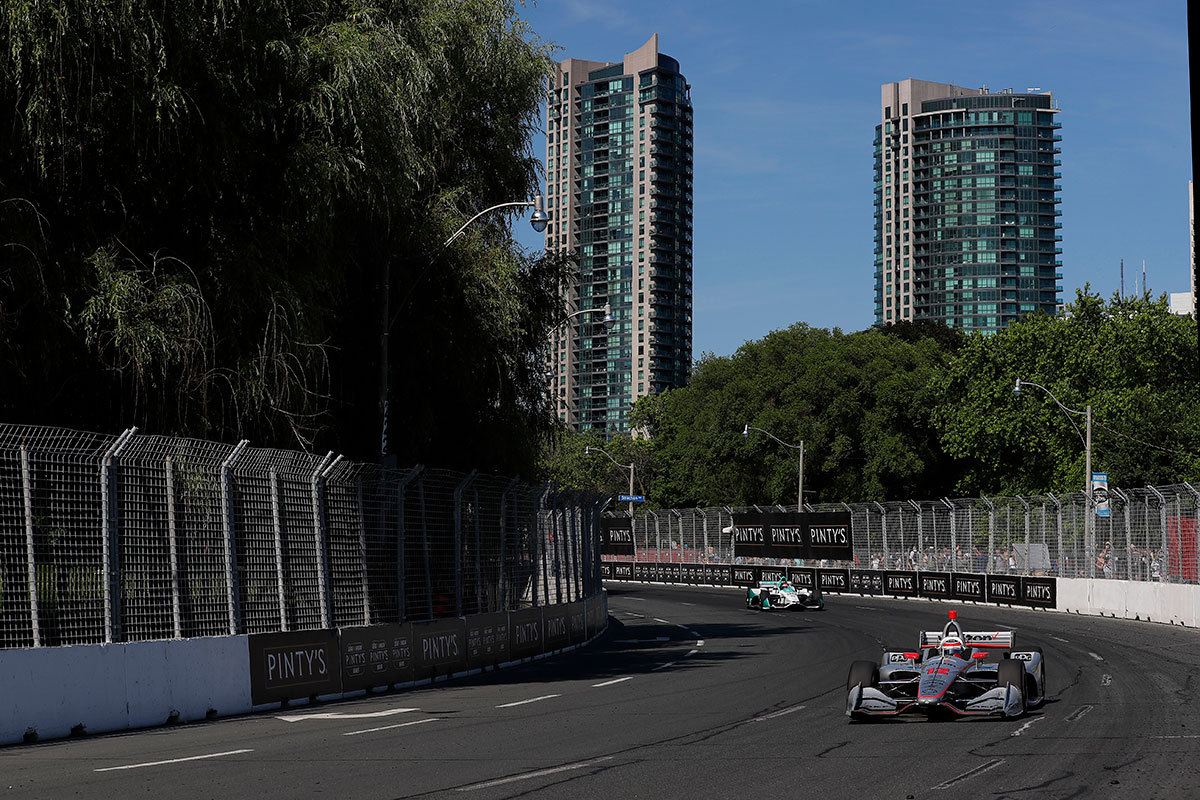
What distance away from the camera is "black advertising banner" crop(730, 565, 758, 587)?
62.8 m

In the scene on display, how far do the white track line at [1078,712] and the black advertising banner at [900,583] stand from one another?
35.1 m

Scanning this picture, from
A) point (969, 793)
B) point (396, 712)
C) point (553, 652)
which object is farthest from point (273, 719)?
point (553, 652)

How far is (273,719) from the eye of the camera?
15.5 meters

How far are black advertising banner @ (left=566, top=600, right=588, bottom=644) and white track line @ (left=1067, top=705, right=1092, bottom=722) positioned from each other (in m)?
13.4

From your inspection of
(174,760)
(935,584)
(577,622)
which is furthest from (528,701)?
(935,584)

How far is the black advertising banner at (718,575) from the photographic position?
6438 cm

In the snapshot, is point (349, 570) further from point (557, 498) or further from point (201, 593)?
point (557, 498)

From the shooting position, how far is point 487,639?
22.6 m

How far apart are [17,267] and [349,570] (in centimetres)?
592

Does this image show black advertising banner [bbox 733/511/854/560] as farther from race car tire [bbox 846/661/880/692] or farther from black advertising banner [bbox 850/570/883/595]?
race car tire [bbox 846/661/880/692]

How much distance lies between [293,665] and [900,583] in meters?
37.3

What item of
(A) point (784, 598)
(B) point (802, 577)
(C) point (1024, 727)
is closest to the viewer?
(C) point (1024, 727)

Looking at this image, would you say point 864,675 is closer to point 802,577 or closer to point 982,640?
point 982,640

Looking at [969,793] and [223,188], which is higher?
[223,188]
